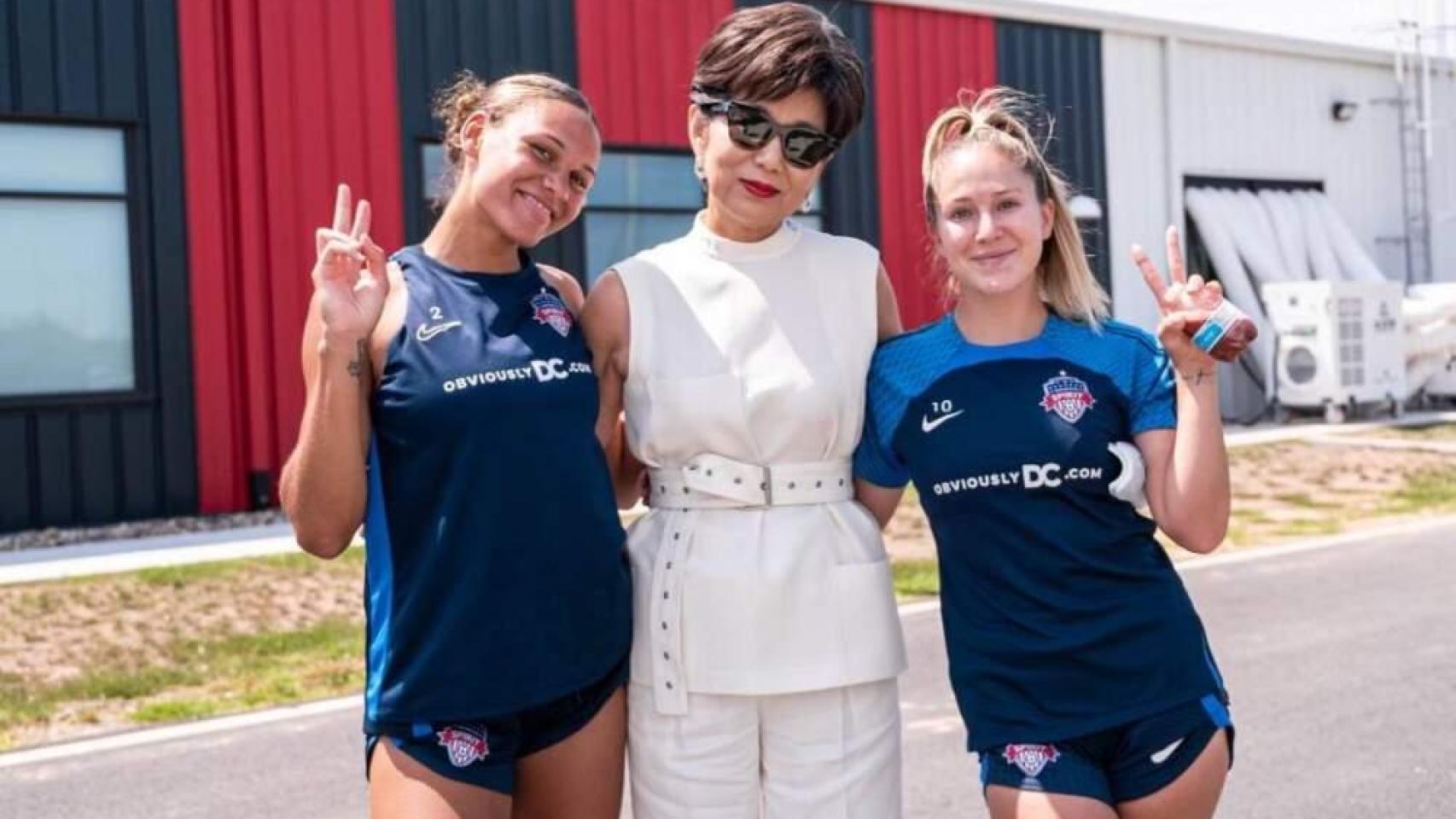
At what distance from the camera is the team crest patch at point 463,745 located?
2977 mm

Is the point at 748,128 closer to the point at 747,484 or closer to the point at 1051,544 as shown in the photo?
the point at 747,484

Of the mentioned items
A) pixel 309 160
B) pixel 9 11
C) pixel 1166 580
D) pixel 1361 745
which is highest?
pixel 9 11

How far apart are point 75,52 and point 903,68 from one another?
9.02 metres

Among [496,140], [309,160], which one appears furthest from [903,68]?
[496,140]

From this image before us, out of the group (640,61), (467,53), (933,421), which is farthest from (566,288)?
(640,61)

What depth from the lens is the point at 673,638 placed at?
3148 millimetres

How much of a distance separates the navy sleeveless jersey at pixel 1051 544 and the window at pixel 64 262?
1140 centimetres

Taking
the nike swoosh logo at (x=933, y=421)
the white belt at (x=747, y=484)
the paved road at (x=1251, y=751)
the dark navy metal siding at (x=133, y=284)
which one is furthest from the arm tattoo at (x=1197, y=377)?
the dark navy metal siding at (x=133, y=284)

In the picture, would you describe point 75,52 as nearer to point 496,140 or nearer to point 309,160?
point 309,160

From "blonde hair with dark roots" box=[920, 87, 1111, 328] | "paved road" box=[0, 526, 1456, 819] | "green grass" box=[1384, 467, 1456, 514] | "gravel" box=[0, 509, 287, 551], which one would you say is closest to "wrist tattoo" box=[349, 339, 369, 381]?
"blonde hair with dark roots" box=[920, 87, 1111, 328]

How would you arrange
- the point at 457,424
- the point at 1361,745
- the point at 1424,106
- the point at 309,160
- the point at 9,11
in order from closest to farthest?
the point at 457,424, the point at 1361,745, the point at 9,11, the point at 309,160, the point at 1424,106

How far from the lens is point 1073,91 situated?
20672 millimetres

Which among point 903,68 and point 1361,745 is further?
point 903,68

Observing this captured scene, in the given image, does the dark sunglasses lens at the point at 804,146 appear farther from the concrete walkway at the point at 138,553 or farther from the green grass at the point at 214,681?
the concrete walkway at the point at 138,553
